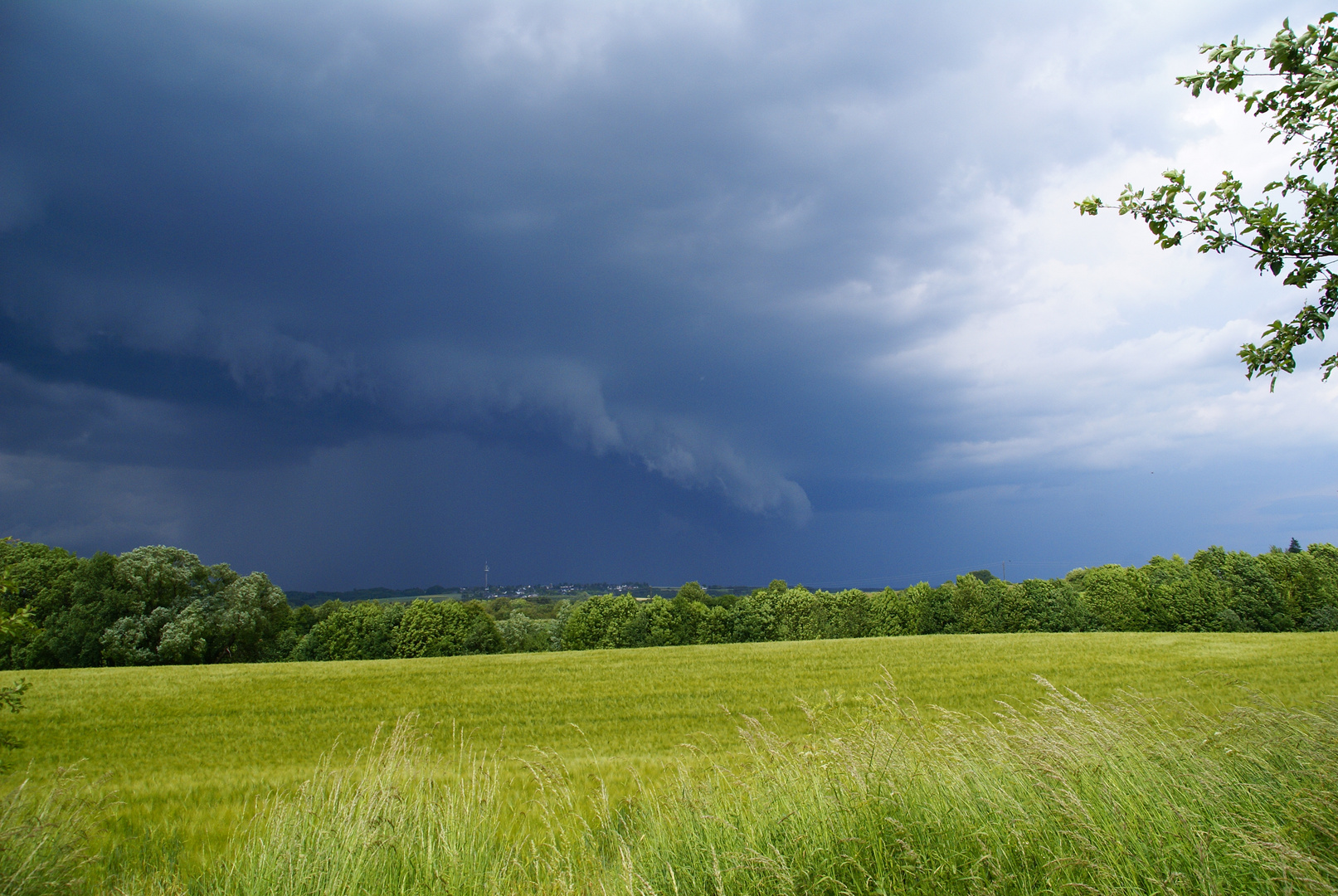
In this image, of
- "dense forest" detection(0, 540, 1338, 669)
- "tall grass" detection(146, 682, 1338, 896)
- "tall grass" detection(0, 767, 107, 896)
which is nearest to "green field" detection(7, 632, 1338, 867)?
"tall grass" detection(0, 767, 107, 896)

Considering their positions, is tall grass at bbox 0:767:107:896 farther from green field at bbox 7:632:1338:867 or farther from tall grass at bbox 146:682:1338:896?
tall grass at bbox 146:682:1338:896

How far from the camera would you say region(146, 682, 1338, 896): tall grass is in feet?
13.3

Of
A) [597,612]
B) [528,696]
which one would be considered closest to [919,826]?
[528,696]

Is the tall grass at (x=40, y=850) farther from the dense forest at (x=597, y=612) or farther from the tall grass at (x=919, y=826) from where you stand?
Result: the dense forest at (x=597, y=612)

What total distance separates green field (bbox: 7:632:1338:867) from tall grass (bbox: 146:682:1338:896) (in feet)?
8.16

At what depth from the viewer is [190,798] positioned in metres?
9.62

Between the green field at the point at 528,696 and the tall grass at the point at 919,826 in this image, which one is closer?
the tall grass at the point at 919,826

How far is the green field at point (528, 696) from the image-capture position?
1205 centimetres

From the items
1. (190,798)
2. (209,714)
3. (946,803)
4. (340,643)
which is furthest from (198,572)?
(946,803)

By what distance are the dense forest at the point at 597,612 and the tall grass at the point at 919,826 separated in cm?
5641

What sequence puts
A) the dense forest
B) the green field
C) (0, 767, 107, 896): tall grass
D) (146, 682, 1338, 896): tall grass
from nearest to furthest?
(146, 682, 1338, 896): tall grass
(0, 767, 107, 896): tall grass
the green field
the dense forest

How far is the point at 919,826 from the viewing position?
4645mm

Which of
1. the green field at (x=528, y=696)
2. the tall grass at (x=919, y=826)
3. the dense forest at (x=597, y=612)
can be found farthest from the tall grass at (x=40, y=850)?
the dense forest at (x=597, y=612)

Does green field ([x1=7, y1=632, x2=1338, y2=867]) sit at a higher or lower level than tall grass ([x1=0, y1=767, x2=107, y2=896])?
lower
